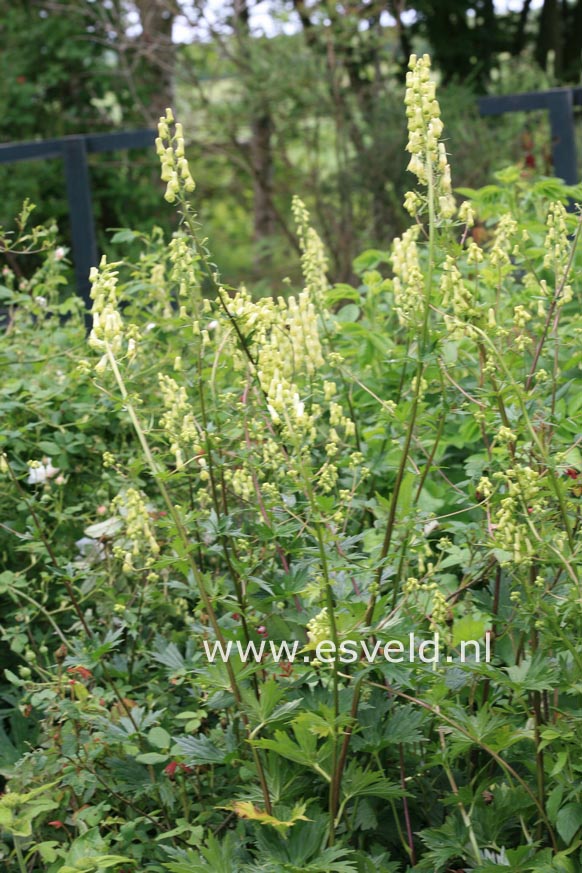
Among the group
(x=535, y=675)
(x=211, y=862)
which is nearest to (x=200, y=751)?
(x=211, y=862)

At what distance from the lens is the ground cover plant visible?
1.98 metres

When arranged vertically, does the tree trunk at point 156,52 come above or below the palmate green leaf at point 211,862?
above

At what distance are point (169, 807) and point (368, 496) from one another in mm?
1017

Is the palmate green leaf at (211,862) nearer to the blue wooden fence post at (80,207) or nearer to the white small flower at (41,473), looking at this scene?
the white small flower at (41,473)

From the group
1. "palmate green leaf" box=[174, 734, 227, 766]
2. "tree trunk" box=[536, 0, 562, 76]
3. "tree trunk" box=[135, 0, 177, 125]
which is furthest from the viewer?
"tree trunk" box=[536, 0, 562, 76]

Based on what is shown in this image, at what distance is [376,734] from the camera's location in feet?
6.91

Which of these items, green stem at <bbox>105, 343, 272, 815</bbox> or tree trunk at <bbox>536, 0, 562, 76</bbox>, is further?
tree trunk at <bbox>536, 0, 562, 76</bbox>

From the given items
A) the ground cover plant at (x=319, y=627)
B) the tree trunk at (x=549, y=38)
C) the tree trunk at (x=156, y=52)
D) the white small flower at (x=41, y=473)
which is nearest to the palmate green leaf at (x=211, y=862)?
the ground cover plant at (x=319, y=627)

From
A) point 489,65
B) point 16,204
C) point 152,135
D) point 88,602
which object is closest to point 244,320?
point 88,602

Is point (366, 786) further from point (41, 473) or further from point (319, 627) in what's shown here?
point (41, 473)

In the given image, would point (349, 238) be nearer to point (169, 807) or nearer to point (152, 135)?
point (152, 135)

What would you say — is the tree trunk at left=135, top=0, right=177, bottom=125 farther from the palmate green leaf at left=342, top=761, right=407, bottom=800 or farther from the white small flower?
the palmate green leaf at left=342, top=761, right=407, bottom=800

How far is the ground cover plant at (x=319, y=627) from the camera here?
1976 mm

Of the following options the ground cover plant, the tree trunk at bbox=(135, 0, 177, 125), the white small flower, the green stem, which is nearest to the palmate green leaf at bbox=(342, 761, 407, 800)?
the ground cover plant
